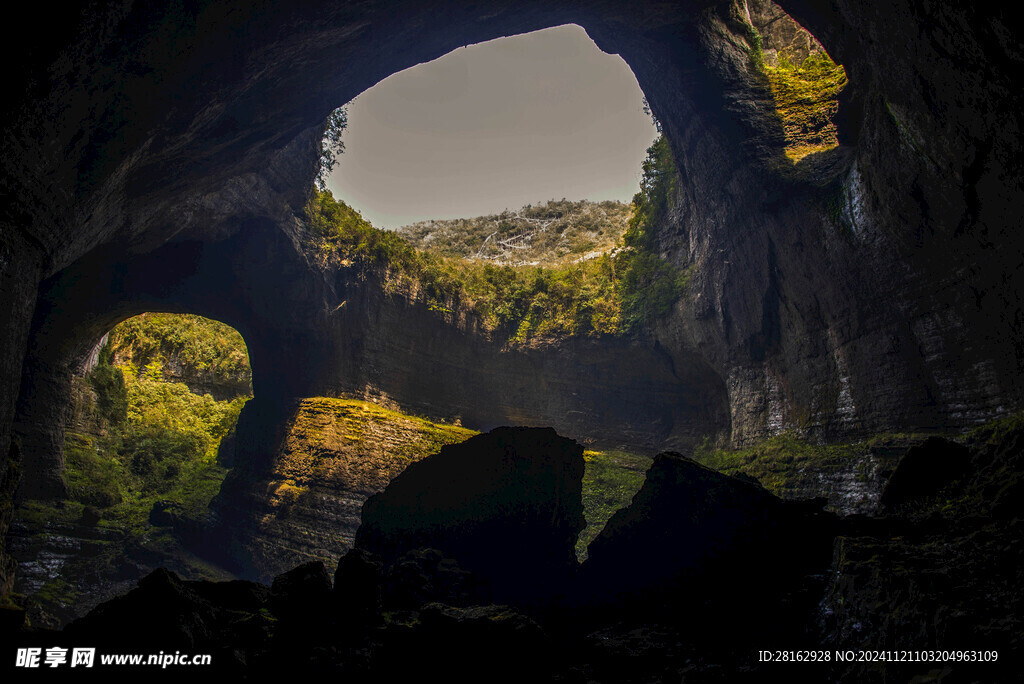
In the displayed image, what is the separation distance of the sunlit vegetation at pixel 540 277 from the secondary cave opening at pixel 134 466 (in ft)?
25.0

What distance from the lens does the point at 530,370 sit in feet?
59.2

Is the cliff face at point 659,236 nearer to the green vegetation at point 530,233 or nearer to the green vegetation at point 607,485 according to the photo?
the green vegetation at point 607,485

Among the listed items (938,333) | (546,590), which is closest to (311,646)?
(546,590)

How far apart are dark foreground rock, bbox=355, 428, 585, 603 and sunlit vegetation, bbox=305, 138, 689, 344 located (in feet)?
33.1

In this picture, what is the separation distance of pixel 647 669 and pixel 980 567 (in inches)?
98.1

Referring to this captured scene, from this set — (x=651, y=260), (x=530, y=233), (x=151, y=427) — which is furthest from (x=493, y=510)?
(x=530, y=233)

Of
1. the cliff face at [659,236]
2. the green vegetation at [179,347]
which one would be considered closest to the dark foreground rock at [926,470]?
the cliff face at [659,236]

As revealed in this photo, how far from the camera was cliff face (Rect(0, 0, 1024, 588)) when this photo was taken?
20.5 feet

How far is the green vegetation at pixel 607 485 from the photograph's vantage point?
1398cm

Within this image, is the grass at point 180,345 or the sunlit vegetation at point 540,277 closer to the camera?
the sunlit vegetation at point 540,277

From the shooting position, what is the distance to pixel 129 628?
3.52m

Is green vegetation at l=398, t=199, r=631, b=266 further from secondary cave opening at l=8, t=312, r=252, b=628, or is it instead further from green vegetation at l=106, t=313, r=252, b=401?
secondary cave opening at l=8, t=312, r=252, b=628

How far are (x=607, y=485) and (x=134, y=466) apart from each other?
1411 cm

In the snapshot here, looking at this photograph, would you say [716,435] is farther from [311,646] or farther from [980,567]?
[311,646]
